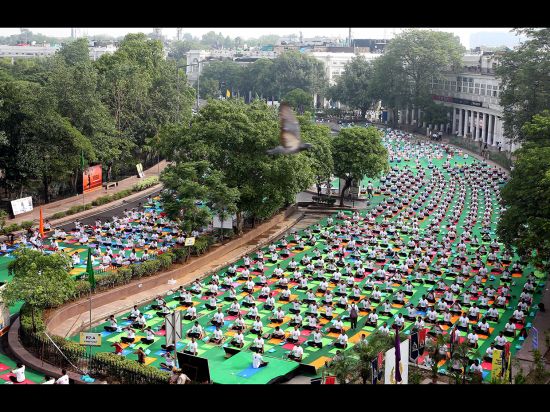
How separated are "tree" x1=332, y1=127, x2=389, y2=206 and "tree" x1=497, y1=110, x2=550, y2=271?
11999 mm

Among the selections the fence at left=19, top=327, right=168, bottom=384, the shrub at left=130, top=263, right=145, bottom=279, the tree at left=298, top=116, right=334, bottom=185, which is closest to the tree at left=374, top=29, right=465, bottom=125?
the tree at left=298, top=116, right=334, bottom=185

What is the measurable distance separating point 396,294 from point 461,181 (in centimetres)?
2622

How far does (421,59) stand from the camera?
77500 millimetres

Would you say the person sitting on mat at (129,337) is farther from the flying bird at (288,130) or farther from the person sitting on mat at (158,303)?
the flying bird at (288,130)

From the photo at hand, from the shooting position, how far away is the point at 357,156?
1533 inches

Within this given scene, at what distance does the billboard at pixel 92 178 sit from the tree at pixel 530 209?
895 inches

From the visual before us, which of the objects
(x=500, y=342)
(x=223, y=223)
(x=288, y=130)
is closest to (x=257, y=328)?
(x=500, y=342)

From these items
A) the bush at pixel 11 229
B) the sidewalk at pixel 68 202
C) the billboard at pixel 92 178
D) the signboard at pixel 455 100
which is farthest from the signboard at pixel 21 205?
the signboard at pixel 455 100

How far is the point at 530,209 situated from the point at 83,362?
15.4 meters

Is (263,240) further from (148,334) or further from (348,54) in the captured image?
(348,54)

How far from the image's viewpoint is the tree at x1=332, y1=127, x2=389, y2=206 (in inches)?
1533

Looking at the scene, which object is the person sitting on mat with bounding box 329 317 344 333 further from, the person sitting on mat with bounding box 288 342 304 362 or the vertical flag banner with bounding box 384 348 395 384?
the vertical flag banner with bounding box 384 348 395 384

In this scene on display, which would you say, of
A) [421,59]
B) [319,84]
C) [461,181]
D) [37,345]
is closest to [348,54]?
[319,84]

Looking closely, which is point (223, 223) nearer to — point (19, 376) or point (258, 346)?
point (258, 346)
